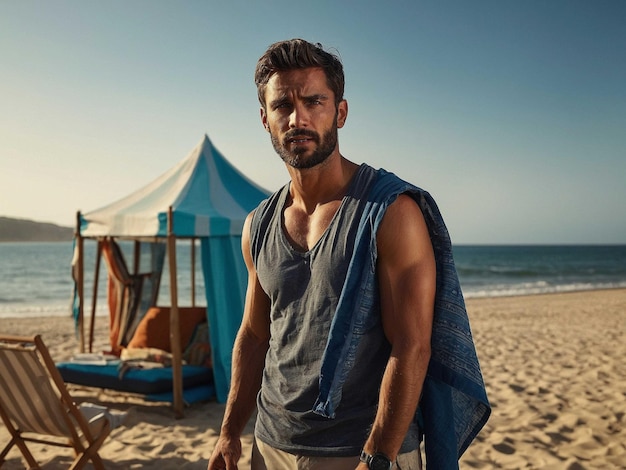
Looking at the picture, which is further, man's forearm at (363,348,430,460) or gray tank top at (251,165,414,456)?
gray tank top at (251,165,414,456)

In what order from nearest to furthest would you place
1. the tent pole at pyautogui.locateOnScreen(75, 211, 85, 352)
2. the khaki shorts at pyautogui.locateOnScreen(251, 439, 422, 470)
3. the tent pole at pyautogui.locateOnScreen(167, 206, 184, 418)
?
1. the khaki shorts at pyautogui.locateOnScreen(251, 439, 422, 470)
2. the tent pole at pyautogui.locateOnScreen(167, 206, 184, 418)
3. the tent pole at pyautogui.locateOnScreen(75, 211, 85, 352)

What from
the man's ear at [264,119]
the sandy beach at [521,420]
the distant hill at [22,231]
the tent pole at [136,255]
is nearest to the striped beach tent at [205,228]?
the sandy beach at [521,420]

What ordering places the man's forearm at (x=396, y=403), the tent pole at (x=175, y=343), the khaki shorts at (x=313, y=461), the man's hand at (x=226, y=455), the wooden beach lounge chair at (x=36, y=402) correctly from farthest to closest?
the tent pole at (x=175, y=343) → the wooden beach lounge chair at (x=36, y=402) → the man's hand at (x=226, y=455) → the khaki shorts at (x=313, y=461) → the man's forearm at (x=396, y=403)

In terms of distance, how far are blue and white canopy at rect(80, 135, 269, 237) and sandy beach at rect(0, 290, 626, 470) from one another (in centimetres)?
188

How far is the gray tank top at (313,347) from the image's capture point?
1.40 m

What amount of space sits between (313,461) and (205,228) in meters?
4.58

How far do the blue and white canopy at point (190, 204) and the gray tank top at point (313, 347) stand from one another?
4.27 m

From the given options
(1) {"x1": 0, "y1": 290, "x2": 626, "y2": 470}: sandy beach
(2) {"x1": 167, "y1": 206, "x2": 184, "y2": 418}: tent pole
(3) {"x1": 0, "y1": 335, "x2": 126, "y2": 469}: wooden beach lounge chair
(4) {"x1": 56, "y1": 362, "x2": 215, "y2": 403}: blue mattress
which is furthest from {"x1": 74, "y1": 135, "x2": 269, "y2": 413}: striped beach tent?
(3) {"x1": 0, "y1": 335, "x2": 126, "y2": 469}: wooden beach lounge chair

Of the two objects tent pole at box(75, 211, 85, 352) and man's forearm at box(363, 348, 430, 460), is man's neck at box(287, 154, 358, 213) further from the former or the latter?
tent pole at box(75, 211, 85, 352)

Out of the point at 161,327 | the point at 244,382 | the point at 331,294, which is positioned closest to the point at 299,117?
the point at 331,294

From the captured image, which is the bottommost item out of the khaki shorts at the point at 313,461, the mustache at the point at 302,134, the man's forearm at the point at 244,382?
the khaki shorts at the point at 313,461

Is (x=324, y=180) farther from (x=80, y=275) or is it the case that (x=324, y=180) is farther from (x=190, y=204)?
(x=80, y=275)

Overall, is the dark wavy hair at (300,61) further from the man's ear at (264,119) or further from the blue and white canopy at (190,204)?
the blue and white canopy at (190,204)

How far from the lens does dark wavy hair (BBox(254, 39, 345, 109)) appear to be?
147cm
